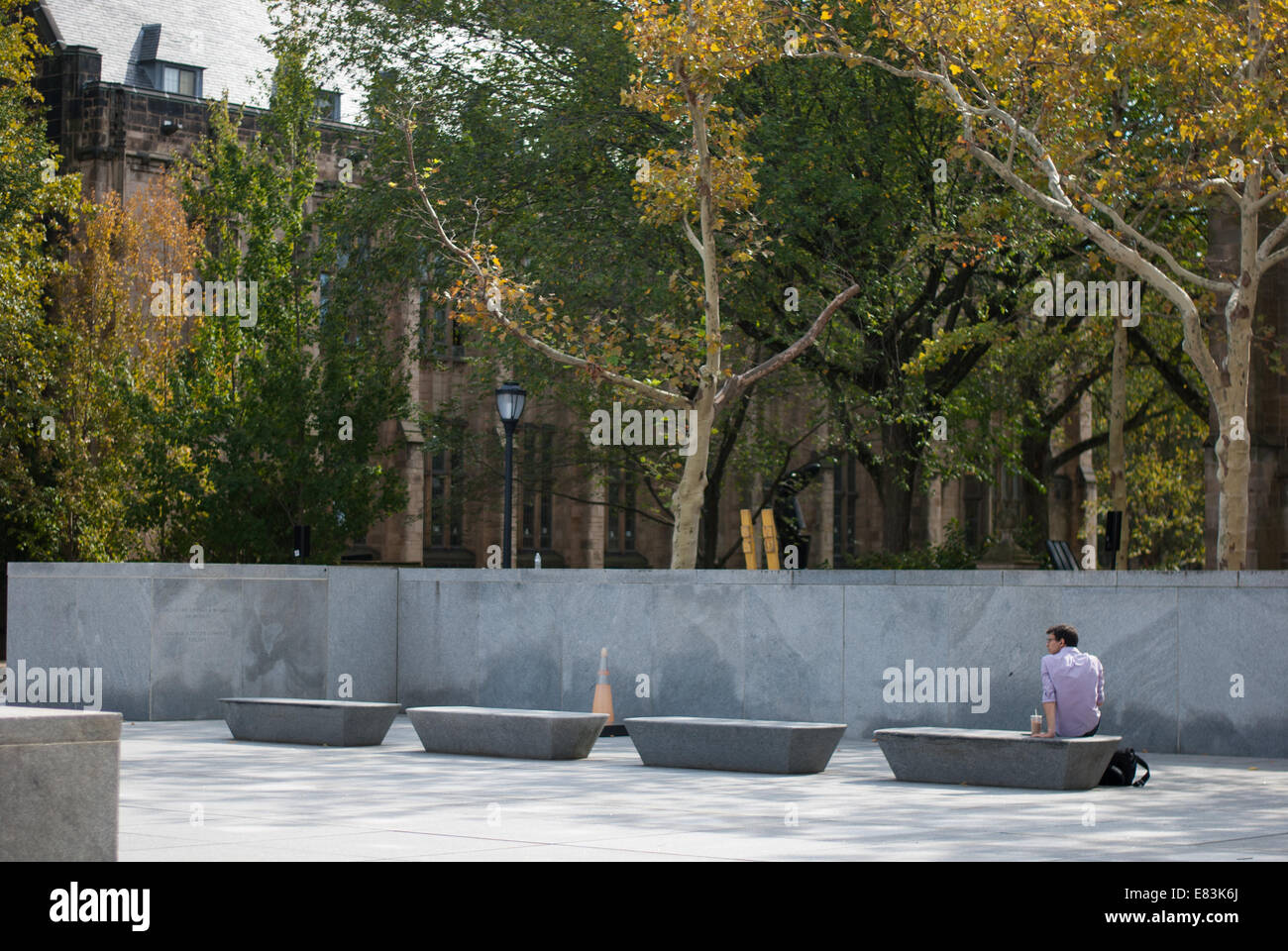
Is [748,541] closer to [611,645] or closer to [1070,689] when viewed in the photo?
[611,645]

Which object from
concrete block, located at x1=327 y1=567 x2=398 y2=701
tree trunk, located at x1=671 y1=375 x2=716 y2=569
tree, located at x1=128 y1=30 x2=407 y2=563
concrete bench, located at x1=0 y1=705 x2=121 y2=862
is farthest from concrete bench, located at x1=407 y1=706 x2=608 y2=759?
tree, located at x1=128 y1=30 x2=407 y2=563

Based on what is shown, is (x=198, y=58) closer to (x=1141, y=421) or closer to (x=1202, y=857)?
(x=1141, y=421)

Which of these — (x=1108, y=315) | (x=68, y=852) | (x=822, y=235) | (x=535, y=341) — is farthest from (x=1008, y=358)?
(x=68, y=852)

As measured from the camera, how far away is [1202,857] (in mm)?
9945

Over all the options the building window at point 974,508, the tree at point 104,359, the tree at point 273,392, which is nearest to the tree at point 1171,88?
the tree at point 273,392

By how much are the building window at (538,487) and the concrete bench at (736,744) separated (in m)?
25.9

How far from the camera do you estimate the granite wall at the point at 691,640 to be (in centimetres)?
1828

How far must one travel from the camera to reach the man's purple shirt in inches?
559

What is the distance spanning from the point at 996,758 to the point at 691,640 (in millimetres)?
7061

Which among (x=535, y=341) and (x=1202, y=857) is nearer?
(x=1202, y=857)

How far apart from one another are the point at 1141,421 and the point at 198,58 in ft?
99.1

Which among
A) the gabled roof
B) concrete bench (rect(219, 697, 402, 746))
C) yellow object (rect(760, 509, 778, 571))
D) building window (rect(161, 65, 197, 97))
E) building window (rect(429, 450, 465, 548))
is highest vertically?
the gabled roof

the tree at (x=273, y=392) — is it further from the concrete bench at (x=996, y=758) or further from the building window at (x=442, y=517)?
the concrete bench at (x=996, y=758)

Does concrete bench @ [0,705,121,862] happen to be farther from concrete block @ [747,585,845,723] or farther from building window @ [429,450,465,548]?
building window @ [429,450,465,548]
